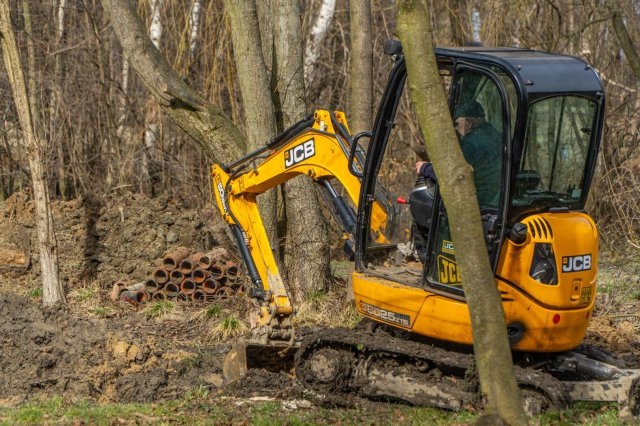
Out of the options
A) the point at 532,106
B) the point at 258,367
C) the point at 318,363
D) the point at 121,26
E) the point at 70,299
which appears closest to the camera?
the point at 532,106

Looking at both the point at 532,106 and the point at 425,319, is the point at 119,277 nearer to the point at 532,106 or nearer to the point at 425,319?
the point at 425,319

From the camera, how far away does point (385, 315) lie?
690cm

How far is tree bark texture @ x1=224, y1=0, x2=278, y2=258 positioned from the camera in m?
10.2

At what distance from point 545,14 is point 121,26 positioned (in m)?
7.65

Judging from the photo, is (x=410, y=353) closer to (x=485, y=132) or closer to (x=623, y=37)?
(x=485, y=132)

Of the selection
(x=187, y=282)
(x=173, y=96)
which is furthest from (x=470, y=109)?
(x=187, y=282)

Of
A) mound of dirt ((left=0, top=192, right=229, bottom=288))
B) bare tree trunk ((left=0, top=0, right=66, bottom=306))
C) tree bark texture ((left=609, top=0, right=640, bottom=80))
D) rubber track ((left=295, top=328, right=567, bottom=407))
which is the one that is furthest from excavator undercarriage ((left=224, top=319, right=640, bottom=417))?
tree bark texture ((left=609, top=0, right=640, bottom=80))

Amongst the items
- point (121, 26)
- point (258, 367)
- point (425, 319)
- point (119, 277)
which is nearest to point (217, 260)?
point (119, 277)

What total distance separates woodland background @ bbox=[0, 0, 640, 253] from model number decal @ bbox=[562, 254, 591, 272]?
328 inches

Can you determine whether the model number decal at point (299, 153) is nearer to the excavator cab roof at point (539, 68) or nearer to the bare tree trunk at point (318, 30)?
the excavator cab roof at point (539, 68)

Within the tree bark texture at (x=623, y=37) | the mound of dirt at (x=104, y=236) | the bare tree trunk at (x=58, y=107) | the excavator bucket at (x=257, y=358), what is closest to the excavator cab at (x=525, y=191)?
the excavator bucket at (x=257, y=358)

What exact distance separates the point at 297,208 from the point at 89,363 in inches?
125

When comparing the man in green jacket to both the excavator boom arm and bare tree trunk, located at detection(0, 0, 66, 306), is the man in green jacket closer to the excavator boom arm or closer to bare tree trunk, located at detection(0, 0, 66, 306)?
the excavator boom arm

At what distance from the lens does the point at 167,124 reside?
16500 mm
